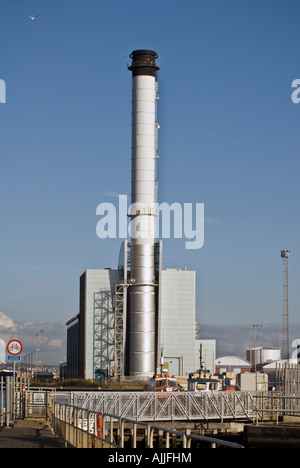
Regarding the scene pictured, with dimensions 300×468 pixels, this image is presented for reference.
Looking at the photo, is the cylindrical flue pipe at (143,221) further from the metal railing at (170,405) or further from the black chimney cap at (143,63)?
the metal railing at (170,405)

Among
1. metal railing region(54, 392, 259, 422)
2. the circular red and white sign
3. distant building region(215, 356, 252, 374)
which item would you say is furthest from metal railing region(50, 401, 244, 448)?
distant building region(215, 356, 252, 374)

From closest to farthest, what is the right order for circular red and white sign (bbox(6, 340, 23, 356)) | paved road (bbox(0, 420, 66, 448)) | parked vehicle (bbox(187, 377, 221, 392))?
1. paved road (bbox(0, 420, 66, 448))
2. circular red and white sign (bbox(6, 340, 23, 356))
3. parked vehicle (bbox(187, 377, 221, 392))

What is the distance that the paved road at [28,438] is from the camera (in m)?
25.1

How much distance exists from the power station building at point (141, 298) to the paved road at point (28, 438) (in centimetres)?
5617

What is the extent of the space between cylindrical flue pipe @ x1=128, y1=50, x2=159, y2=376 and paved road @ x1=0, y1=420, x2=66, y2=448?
55802mm

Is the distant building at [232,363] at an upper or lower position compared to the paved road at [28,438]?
lower

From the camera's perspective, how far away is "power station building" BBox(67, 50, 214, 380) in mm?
91875

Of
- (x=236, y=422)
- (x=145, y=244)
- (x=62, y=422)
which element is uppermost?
(x=145, y=244)

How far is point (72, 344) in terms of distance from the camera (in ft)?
398

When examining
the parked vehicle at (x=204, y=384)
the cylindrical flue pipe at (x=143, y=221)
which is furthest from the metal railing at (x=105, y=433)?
the cylindrical flue pipe at (x=143, y=221)

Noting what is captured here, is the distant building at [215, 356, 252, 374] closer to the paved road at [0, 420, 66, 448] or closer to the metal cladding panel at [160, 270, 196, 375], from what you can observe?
the metal cladding panel at [160, 270, 196, 375]
